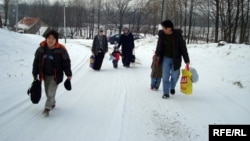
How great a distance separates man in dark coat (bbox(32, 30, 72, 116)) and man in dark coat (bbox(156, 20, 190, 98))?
8.74 feet

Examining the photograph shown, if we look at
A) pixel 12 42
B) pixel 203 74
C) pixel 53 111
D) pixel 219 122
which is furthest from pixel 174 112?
pixel 12 42

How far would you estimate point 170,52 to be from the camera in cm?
768

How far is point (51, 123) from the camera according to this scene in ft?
18.5

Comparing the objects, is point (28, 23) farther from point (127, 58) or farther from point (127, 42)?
point (127, 58)

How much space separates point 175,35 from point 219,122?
2.56 metres

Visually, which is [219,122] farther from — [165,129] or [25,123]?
[25,123]

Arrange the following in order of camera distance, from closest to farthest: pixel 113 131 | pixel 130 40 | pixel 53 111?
pixel 113 131 → pixel 53 111 → pixel 130 40

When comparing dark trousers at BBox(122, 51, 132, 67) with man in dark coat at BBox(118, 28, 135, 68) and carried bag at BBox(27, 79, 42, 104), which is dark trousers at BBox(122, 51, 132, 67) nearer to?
man in dark coat at BBox(118, 28, 135, 68)

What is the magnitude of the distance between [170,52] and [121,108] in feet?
6.43

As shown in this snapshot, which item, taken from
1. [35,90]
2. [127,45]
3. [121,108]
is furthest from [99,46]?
[35,90]

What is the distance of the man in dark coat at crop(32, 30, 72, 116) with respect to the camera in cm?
600

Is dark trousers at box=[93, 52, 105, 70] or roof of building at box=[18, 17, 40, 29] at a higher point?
roof of building at box=[18, 17, 40, 29]

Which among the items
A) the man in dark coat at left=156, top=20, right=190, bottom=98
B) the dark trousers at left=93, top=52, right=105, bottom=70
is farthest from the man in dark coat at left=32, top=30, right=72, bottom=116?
the dark trousers at left=93, top=52, right=105, bottom=70

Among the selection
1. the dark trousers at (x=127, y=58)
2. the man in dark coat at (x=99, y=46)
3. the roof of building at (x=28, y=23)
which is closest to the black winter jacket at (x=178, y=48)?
the man in dark coat at (x=99, y=46)
